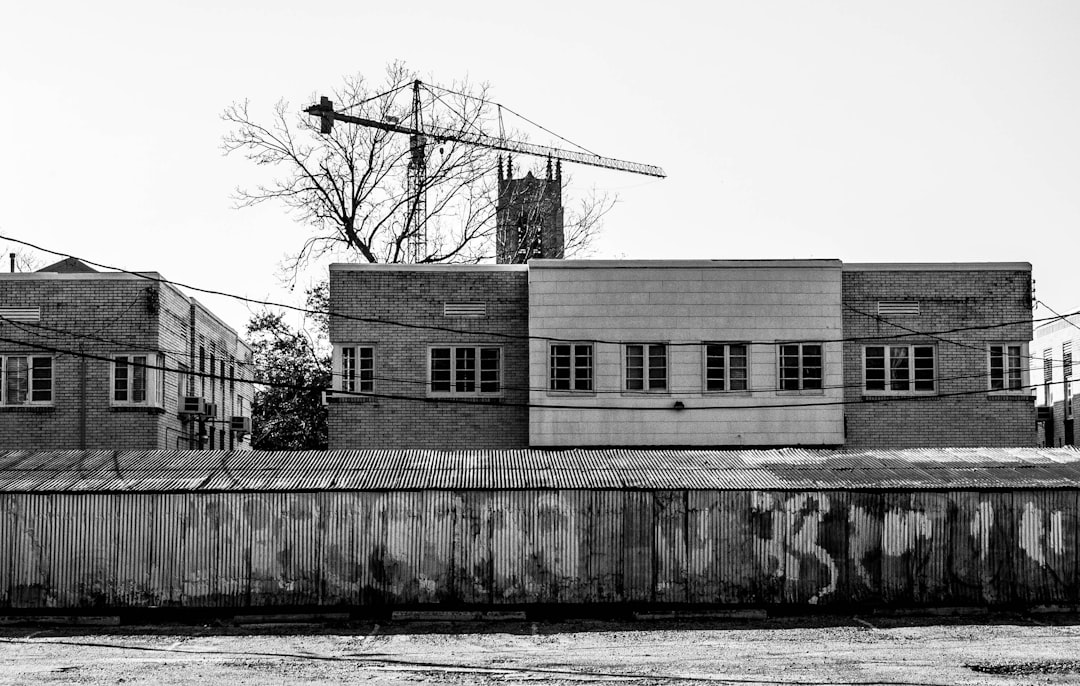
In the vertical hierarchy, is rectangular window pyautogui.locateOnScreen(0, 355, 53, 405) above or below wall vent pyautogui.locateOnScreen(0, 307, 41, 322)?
below

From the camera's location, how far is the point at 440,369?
32.7 m

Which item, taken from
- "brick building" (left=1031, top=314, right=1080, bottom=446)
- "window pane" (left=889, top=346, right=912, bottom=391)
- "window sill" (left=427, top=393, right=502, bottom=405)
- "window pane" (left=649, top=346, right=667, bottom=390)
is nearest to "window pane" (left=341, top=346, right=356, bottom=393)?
"window sill" (left=427, top=393, right=502, bottom=405)

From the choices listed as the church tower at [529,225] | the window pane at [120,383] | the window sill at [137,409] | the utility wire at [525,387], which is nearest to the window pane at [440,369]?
the utility wire at [525,387]

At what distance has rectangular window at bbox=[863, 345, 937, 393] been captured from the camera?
3253 cm

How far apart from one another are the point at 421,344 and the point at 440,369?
76 centimetres

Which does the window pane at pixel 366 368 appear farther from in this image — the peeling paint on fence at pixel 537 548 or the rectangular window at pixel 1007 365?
the rectangular window at pixel 1007 365

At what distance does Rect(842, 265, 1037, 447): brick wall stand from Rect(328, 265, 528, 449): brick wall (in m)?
7.88

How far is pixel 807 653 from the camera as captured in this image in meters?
18.8

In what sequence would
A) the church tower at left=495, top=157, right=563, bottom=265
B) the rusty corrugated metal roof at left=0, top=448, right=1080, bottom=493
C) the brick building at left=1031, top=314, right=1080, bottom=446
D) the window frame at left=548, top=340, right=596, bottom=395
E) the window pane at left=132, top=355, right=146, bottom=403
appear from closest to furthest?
A: the rusty corrugated metal roof at left=0, top=448, right=1080, bottom=493 → the window frame at left=548, top=340, right=596, bottom=395 → the window pane at left=132, top=355, right=146, bottom=403 → the brick building at left=1031, top=314, right=1080, bottom=446 → the church tower at left=495, top=157, right=563, bottom=265

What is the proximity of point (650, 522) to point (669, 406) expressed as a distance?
362 inches

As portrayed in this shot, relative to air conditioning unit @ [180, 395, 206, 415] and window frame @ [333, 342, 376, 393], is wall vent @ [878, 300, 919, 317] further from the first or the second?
air conditioning unit @ [180, 395, 206, 415]

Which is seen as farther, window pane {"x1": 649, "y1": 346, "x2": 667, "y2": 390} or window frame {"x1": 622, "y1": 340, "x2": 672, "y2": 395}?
window pane {"x1": 649, "y1": 346, "x2": 667, "y2": 390}

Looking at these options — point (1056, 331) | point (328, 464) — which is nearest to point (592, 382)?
point (328, 464)

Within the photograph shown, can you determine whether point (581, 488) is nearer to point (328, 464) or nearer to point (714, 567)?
point (714, 567)
